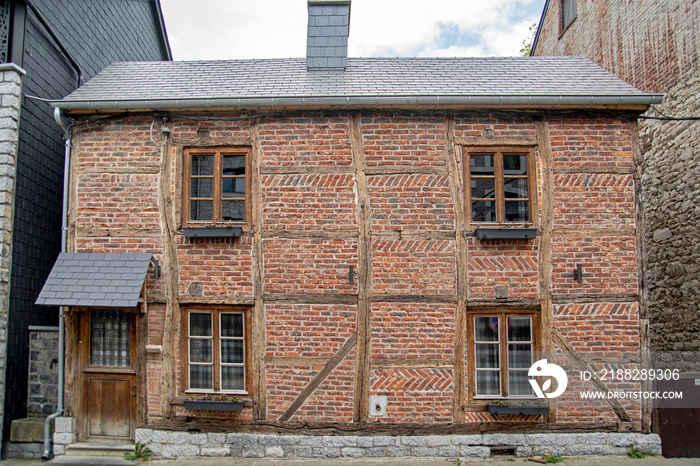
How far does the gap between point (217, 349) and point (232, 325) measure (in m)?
0.38

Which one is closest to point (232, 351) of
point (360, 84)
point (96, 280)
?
point (96, 280)

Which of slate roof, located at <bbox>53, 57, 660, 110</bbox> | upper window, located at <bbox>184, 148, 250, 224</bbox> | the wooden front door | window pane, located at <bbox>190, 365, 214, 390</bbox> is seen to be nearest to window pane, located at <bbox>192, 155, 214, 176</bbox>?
upper window, located at <bbox>184, 148, 250, 224</bbox>

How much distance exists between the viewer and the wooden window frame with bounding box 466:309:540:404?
6129 mm

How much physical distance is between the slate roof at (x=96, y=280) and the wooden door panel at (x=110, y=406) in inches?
51.5

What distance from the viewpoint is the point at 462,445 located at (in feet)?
19.9

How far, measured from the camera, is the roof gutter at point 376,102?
6145 millimetres

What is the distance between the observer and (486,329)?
6258mm

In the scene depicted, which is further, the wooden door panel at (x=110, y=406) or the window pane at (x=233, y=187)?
the window pane at (x=233, y=187)

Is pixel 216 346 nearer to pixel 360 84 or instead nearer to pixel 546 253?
pixel 360 84

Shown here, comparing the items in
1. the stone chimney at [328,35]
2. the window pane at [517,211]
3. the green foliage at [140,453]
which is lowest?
the green foliage at [140,453]

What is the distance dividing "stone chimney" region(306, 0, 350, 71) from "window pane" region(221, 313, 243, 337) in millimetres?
4317

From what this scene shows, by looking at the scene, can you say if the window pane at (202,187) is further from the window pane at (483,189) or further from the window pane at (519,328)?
the window pane at (519,328)

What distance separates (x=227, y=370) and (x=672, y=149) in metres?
8.77

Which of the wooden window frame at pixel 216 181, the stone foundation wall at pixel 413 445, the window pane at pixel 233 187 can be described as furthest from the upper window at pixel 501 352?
the window pane at pixel 233 187
